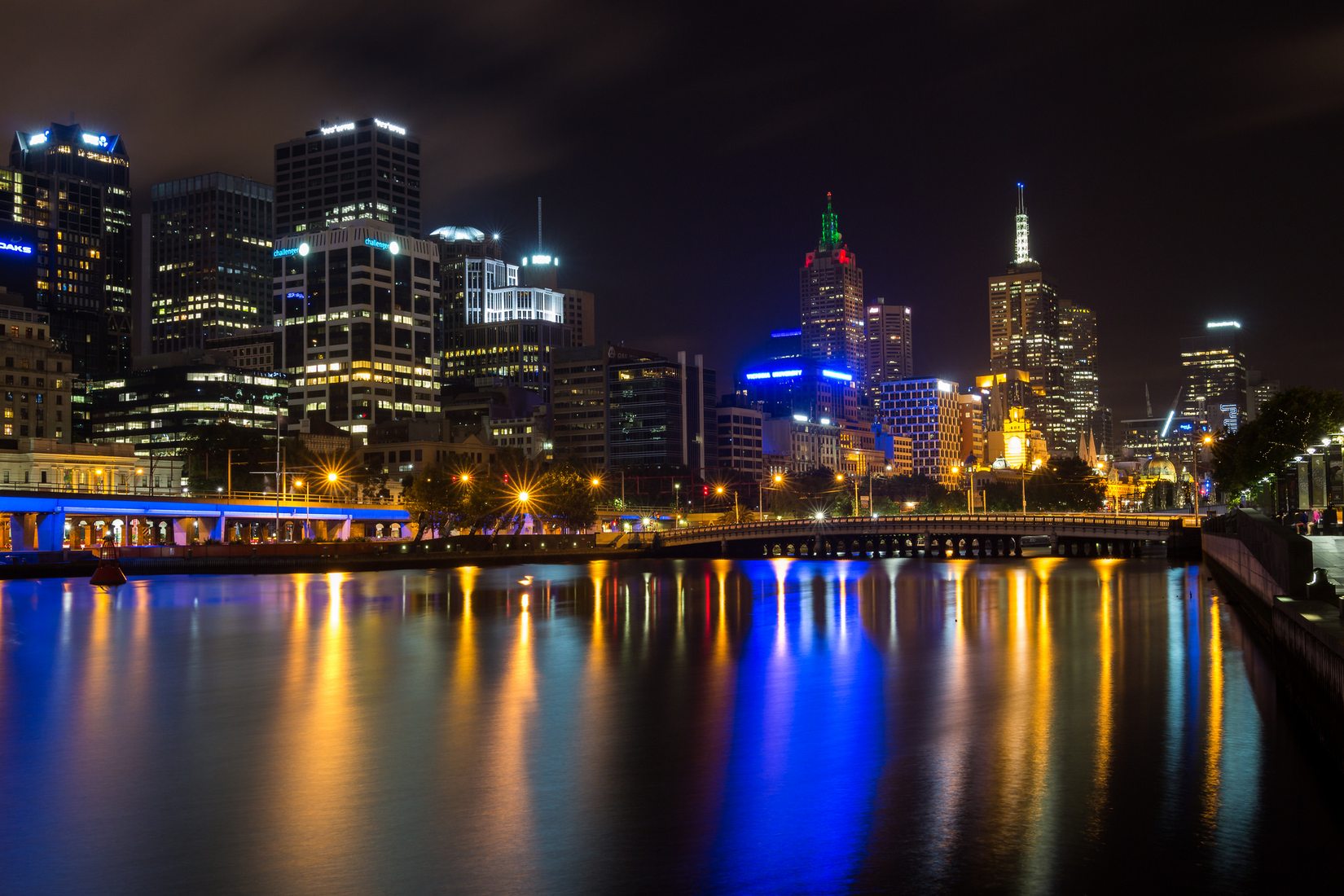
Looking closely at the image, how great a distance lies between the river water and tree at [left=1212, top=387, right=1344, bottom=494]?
6297 centimetres

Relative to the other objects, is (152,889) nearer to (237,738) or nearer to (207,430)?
(237,738)

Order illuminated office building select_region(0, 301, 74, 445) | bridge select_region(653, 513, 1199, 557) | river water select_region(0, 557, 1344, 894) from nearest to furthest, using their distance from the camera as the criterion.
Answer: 1. river water select_region(0, 557, 1344, 894)
2. bridge select_region(653, 513, 1199, 557)
3. illuminated office building select_region(0, 301, 74, 445)

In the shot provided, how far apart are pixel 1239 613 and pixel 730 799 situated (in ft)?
142

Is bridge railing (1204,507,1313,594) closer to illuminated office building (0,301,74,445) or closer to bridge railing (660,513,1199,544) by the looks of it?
bridge railing (660,513,1199,544)

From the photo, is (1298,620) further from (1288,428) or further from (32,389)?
(32,389)

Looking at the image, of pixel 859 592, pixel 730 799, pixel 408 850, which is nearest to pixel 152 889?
pixel 408 850

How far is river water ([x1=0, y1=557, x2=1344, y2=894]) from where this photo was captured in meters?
20.5

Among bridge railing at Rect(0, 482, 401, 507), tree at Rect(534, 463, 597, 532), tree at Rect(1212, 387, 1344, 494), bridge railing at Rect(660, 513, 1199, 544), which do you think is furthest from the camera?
tree at Rect(534, 463, 597, 532)

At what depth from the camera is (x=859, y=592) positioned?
8238 cm

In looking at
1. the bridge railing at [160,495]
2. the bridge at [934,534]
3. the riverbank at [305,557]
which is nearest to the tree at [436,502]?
the riverbank at [305,557]

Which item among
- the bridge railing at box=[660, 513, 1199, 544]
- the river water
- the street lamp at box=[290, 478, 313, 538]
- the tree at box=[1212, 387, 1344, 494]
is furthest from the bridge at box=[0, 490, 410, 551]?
the tree at box=[1212, 387, 1344, 494]

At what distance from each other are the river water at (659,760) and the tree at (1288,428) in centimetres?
6297

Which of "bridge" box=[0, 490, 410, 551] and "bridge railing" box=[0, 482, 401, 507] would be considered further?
"bridge" box=[0, 490, 410, 551]

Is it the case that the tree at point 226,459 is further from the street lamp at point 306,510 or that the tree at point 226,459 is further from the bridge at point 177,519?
the bridge at point 177,519
